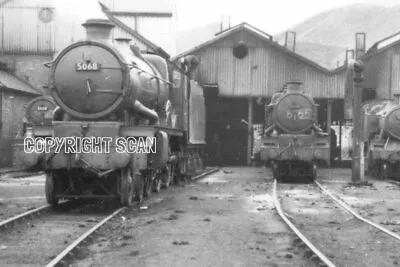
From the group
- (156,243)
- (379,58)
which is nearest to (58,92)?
(156,243)

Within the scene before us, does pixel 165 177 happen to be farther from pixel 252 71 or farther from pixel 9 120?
pixel 252 71

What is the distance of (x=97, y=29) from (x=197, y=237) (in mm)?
4835

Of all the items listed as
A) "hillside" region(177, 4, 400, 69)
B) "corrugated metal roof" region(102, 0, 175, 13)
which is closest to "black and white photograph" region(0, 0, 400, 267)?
"corrugated metal roof" region(102, 0, 175, 13)

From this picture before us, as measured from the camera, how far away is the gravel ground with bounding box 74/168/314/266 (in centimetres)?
A: 707

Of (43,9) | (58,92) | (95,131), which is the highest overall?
(43,9)

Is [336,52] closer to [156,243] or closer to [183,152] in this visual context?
[183,152]

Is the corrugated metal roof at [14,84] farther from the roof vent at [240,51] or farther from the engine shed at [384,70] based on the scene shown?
the engine shed at [384,70]

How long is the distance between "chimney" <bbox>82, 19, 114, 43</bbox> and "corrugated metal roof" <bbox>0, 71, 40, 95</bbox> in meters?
14.7

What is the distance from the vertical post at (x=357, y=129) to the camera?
18.0 m

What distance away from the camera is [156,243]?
805 centimetres

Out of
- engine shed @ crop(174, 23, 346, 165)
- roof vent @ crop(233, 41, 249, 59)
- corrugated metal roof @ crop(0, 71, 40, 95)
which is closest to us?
corrugated metal roof @ crop(0, 71, 40, 95)

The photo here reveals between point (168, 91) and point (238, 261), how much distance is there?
28.3ft

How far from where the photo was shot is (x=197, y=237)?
858 cm

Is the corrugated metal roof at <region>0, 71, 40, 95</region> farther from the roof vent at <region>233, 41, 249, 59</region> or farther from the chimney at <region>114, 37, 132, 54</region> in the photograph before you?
the chimney at <region>114, 37, 132, 54</region>
